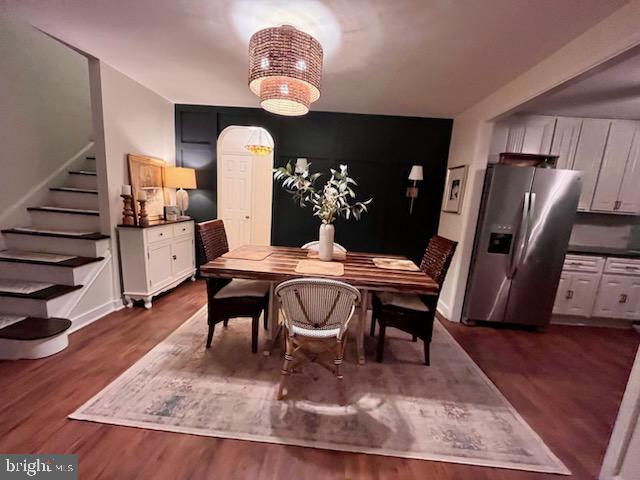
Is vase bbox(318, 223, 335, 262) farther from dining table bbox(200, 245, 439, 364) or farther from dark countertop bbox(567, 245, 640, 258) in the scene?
dark countertop bbox(567, 245, 640, 258)

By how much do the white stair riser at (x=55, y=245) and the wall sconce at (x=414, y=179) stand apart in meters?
3.66

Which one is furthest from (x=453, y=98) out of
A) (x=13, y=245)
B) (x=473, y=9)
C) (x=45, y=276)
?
(x=13, y=245)

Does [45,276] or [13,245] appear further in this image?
[13,245]

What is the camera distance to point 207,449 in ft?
4.58

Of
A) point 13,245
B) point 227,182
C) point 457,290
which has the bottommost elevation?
point 457,290

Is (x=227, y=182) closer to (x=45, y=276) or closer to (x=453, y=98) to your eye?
(x=45, y=276)

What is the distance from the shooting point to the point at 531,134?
2.96 metres

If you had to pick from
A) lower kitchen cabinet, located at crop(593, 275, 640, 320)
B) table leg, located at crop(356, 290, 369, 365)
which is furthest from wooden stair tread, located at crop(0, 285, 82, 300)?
lower kitchen cabinet, located at crop(593, 275, 640, 320)

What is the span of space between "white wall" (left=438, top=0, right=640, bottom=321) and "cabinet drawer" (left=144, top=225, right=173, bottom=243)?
11.5 ft

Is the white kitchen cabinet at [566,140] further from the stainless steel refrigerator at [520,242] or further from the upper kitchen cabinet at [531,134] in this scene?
the stainless steel refrigerator at [520,242]

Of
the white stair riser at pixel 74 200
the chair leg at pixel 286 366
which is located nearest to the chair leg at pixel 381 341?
the chair leg at pixel 286 366

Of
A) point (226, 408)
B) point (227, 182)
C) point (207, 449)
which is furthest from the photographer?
point (227, 182)

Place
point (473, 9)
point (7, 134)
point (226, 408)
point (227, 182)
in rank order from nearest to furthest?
point (473, 9) → point (226, 408) → point (7, 134) → point (227, 182)

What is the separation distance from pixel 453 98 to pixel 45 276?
4.46 m
